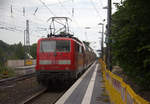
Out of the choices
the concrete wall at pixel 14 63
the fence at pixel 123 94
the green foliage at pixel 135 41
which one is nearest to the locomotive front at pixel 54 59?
the green foliage at pixel 135 41

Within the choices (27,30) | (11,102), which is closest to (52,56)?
(11,102)

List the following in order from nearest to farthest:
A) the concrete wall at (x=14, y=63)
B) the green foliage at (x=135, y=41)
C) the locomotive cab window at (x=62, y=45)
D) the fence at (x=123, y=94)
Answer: the fence at (x=123, y=94)
the green foliage at (x=135, y=41)
the locomotive cab window at (x=62, y=45)
the concrete wall at (x=14, y=63)

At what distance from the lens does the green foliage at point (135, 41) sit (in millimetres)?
7846

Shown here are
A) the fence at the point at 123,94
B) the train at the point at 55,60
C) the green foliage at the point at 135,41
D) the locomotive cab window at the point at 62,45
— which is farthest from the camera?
the locomotive cab window at the point at 62,45

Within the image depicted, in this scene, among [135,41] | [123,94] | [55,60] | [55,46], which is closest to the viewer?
[123,94]

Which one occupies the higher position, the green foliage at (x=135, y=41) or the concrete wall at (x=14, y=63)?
the green foliage at (x=135, y=41)

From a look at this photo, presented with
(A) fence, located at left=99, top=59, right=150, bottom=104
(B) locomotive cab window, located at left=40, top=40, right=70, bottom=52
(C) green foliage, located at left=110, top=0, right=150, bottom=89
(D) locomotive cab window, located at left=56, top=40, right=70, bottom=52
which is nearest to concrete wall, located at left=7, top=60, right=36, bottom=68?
(B) locomotive cab window, located at left=40, top=40, right=70, bottom=52

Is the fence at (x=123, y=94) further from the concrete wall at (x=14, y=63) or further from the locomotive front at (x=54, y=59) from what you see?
the concrete wall at (x=14, y=63)

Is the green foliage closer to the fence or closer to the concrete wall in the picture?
the fence

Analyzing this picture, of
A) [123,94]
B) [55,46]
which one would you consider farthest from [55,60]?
[123,94]

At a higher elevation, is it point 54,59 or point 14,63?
point 54,59

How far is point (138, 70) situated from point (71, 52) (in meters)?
5.62

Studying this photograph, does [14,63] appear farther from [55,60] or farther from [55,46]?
[55,60]

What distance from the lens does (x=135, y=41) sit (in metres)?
8.80
